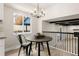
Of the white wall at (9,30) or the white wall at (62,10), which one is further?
the white wall at (9,30)

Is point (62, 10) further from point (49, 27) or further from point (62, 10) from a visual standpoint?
point (49, 27)

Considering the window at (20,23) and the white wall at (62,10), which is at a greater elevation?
the white wall at (62,10)

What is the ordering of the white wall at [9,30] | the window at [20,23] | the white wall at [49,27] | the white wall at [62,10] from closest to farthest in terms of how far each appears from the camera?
1. the white wall at [62,10]
2. the white wall at [9,30]
3. the window at [20,23]
4. the white wall at [49,27]

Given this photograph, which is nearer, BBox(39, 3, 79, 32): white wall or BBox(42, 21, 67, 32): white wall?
BBox(39, 3, 79, 32): white wall

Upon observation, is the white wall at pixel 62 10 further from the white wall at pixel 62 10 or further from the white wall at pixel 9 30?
the white wall at pixel 9 30

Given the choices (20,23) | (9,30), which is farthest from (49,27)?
(9,30)

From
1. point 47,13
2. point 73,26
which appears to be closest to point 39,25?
point 47,13

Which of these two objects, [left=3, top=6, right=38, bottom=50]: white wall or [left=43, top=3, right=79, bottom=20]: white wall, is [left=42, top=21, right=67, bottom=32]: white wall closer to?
[left=43, top=3, right=79, bottom=20]: white wall

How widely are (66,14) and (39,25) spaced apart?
2215mm

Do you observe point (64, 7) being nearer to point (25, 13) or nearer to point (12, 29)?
point (25, 13)

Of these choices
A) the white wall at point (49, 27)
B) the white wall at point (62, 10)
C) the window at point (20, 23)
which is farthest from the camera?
the white wall at point (49, 27)

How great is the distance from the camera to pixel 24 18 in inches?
187

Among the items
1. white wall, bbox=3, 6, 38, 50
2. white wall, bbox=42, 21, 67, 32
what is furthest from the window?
white wall, bbox=42, 21, 67, 32

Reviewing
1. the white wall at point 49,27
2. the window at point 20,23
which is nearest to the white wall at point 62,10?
the white wall at point 49,27
